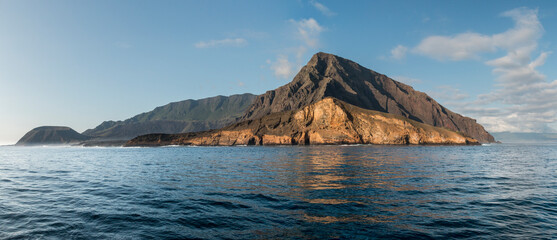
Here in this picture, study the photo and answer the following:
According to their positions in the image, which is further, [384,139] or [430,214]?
[384,139]

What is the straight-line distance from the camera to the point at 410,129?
150125mm

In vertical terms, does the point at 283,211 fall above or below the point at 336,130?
below

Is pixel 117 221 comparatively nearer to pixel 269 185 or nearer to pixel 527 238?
pixel 269 185

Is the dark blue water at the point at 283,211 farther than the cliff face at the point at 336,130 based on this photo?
No

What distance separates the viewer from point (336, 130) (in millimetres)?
149500

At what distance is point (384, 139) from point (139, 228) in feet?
496

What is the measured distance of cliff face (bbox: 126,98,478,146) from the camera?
484ft

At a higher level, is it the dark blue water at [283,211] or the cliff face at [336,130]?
Result: the cliff face at [336,130]

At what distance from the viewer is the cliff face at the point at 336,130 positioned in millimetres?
147625

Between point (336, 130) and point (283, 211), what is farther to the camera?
point (336, 130)

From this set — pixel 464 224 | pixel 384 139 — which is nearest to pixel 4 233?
pixel 464 224

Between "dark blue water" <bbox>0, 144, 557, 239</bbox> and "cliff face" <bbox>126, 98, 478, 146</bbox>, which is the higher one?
"cliff face" <bbox>126, 98, 478, 146</bbox>

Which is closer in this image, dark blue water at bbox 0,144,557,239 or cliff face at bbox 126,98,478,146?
dark blue water at bbox 0,144,557,239

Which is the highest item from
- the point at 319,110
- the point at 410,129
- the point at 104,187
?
the point at 319,110
